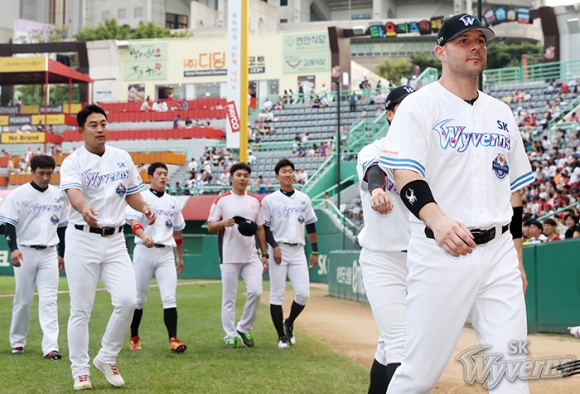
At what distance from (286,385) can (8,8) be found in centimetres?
9427

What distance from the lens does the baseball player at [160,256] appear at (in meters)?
10.3

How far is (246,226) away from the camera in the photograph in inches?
424

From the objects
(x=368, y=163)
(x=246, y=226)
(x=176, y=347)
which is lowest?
(x=176, y=347)

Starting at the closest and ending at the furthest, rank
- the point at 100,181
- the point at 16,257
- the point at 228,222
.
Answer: the point at 100,181 < the point at 16,257 < the point at 228,222

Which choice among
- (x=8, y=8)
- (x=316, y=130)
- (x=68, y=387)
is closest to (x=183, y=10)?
(x=8, y=8)

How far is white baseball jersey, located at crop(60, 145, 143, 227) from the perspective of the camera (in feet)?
25.1

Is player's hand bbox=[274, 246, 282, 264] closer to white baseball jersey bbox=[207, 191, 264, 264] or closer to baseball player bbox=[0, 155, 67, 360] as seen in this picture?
white baseball jersey bbox=[207, 191, 264, 264]

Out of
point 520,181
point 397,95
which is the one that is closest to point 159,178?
point 397,95

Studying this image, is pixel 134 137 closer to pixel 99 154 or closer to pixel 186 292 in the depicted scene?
pixel 186 292

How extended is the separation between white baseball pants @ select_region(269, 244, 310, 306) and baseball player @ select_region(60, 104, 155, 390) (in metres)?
3.48

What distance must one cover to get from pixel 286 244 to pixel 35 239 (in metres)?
3.16

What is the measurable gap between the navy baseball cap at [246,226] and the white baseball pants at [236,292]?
1.75ft

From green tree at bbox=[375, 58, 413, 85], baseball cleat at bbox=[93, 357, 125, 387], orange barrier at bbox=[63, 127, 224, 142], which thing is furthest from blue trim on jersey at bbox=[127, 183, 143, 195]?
green tree at bbox=[375, 58, 413, 85]

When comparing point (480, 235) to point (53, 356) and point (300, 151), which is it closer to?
point (53, 356)
